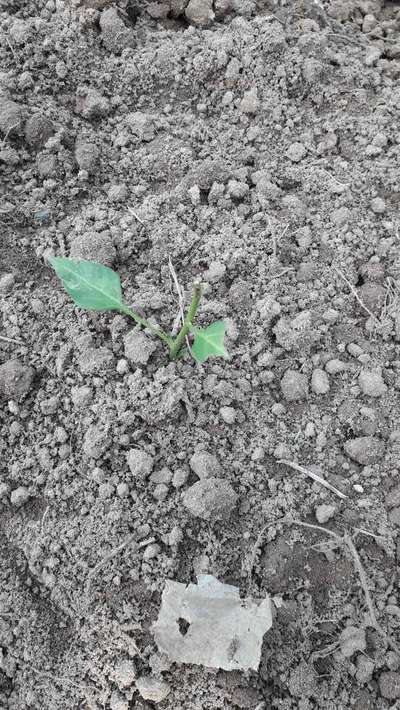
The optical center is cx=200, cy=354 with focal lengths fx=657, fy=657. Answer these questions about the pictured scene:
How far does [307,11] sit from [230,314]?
1108mm

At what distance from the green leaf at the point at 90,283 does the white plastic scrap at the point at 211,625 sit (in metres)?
0.55

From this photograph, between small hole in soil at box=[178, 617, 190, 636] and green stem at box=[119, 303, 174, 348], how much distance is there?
54cm

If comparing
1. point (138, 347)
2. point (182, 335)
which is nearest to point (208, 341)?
point (182, 335)

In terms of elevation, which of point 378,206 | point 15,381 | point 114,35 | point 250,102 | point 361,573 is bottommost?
point 361,573

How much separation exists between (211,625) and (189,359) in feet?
1.74

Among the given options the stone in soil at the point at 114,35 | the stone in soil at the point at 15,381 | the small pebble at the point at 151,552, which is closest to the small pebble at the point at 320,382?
the small pebble at the point at 151,552

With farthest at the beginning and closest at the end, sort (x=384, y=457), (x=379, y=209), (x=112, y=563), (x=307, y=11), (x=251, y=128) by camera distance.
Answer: (x=307, y=11) < (x=251, y=128) < (x=379, y=209) < (x=384, y=457) < (x=112, y=563)

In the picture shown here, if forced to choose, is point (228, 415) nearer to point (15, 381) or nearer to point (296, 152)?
point (15, 381)

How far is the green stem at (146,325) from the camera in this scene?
1332mm

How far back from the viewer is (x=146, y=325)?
4.39 feet

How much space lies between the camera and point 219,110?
1812 millimetres

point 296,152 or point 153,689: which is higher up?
point 296,152

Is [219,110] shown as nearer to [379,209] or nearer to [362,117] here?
[362,117]

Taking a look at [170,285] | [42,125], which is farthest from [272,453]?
[42,125]
